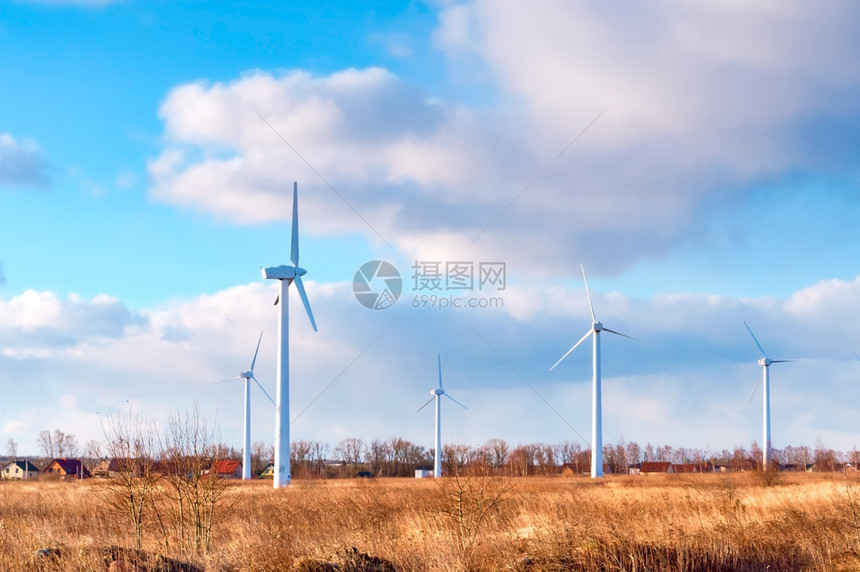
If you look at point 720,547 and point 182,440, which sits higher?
point 182,440

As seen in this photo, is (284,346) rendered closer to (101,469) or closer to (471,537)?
(101,469)

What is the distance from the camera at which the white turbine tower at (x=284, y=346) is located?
5684cm

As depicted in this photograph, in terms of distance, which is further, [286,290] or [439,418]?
[439,418]

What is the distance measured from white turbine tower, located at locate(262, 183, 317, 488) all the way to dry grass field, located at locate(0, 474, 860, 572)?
22818mm

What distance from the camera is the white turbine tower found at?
56.8m

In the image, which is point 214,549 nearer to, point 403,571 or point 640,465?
point 403,571

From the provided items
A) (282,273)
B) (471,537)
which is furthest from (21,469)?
(471,537)

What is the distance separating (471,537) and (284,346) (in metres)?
37.2

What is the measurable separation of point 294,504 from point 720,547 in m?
18.9

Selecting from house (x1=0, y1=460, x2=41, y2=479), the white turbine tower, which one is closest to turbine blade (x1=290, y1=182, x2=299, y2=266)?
the white turbine tower

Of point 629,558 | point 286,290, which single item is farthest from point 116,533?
point 286,290

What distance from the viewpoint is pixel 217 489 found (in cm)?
2272

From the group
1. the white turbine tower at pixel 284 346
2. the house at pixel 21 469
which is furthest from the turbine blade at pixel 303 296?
the house at pixel 21 469

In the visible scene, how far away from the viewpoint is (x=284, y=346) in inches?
2248
